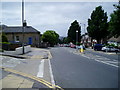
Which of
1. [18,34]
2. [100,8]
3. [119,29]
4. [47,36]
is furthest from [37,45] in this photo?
[119,29]

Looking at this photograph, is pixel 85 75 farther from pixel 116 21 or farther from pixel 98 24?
pixel 98 24

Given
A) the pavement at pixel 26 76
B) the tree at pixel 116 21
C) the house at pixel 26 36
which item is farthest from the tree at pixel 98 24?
the pavement at pixel 26 76

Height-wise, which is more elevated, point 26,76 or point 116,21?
point 116,21

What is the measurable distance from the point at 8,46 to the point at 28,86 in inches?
1125

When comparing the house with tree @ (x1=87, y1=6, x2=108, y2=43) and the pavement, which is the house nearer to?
tree @ (x1=87, y1=6, x2=108, y2=43)

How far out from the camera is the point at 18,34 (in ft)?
202

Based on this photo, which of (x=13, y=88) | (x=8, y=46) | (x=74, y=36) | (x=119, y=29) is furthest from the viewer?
(x=74, y=36)

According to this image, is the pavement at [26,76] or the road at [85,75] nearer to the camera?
the pavement at [26,76]

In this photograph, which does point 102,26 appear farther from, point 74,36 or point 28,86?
point 28,86

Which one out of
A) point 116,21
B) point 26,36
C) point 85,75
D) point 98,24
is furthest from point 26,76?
point 98,24

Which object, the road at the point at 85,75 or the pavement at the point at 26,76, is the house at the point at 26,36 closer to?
the road at the point at 85,75

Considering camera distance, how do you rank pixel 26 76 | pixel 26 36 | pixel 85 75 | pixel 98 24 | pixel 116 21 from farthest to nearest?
pixel 98 24 → pixel 26 36 → pixel 116 21 → pixel 85 75 → pixel 26 76

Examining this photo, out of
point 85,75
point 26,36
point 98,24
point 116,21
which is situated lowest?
point 85,75

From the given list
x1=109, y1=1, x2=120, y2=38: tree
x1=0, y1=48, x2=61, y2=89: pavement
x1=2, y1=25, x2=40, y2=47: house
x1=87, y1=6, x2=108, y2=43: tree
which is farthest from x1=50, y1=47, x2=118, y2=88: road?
x1=87, y1=6, x2=108, y2=43: tree
